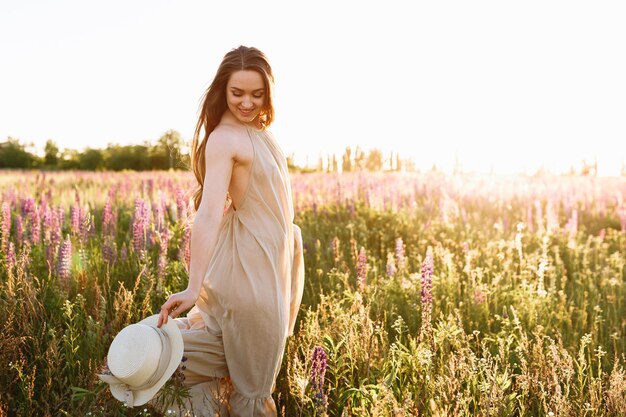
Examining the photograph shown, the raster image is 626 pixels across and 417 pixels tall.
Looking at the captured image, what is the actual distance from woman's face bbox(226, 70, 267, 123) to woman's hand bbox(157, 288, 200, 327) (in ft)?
2.86

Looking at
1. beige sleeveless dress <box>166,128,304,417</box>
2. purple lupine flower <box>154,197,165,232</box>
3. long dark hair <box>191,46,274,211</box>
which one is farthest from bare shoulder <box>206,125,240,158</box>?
purple lupine flower <box>154,197,165,232</box>

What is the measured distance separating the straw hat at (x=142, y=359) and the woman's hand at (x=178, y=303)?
4 centimetres

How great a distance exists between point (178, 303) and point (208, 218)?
38 centimetres

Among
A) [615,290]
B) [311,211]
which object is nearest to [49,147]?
[311,211]

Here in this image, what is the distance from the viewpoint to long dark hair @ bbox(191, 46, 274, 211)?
9.07 ft

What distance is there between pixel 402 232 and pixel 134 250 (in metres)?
3.13

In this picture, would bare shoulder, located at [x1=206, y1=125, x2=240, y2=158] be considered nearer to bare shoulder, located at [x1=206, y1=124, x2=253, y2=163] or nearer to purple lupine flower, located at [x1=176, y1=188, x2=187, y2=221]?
bare shoulder, located at [x1=206, y1=124, x2=253, y2=163]

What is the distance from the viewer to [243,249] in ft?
8.78

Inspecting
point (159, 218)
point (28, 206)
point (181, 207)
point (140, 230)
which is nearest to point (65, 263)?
point (140, 230)

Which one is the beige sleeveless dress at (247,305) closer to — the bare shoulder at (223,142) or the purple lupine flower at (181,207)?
the bare shoulder at (223,142)

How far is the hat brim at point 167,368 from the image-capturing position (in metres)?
2.43

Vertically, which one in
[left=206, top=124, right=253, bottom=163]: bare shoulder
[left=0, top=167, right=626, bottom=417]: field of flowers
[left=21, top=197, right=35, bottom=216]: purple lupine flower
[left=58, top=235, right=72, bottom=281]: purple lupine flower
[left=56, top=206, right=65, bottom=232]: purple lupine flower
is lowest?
[left=0, top=167, right=626, bottom=417]: field of flowers

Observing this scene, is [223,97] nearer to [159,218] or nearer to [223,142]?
[223,142]

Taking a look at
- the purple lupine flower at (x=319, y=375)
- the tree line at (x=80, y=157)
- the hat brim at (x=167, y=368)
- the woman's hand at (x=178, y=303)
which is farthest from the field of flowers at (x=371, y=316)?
the tree line at (x=80, y=157)
